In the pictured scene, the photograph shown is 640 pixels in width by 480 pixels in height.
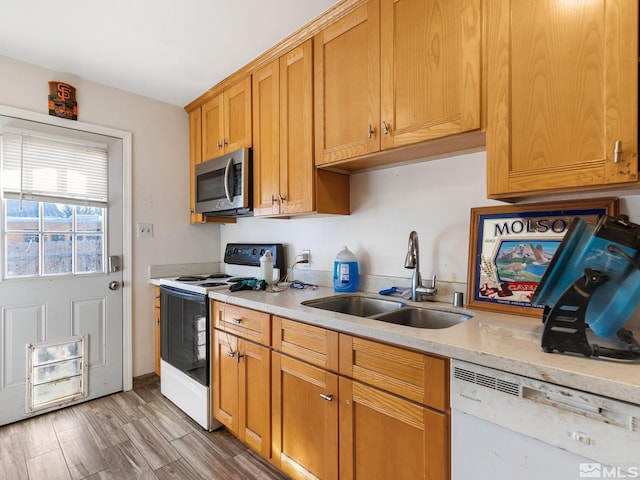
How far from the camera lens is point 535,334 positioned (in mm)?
1044

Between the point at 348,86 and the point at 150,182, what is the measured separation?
1.93m

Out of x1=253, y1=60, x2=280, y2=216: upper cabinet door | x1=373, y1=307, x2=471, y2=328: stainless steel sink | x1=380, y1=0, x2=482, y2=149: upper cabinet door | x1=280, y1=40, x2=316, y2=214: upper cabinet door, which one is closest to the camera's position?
x1=380, y1=0, x2=482, y2=149: upper cabinet door

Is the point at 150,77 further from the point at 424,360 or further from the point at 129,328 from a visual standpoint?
the point at 424,360

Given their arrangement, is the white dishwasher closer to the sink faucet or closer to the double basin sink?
the double basin sink

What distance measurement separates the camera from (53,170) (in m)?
2.29

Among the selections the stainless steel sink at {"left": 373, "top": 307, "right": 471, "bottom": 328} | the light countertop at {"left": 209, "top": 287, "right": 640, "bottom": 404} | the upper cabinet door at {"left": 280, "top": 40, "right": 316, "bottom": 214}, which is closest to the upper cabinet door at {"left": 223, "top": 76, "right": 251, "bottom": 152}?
the upper cabinet door at {"left": 280, "top": 40, "right": 316, "bottom": 214}

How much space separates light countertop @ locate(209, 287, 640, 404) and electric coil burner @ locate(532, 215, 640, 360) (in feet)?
0.14

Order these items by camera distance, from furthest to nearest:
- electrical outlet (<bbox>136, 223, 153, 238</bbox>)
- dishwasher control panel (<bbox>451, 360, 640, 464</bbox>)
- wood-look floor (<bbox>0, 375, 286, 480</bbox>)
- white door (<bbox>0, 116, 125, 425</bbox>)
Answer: electrical outlet (<bbox>136, 223, 153, 238</bbox>), white door (<bbox>0, 116, 125, 425</bbox>), wood-look floor (<bbox>0, 375, 286, 480</bbox>), dishwasher control panel (<bbox>451, 360, 640, 464</bbox>)

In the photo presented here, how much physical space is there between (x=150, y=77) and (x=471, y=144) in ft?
7.39

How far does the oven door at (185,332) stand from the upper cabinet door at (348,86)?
1.22 meters

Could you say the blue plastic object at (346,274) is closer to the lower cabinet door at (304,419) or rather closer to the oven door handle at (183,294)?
the lower cabinet door at (304,419)

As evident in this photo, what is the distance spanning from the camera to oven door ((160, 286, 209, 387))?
202cm

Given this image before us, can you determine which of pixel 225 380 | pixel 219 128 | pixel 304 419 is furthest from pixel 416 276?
pixel 219 128

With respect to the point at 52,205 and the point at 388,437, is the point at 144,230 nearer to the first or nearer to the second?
the point at 52,205
